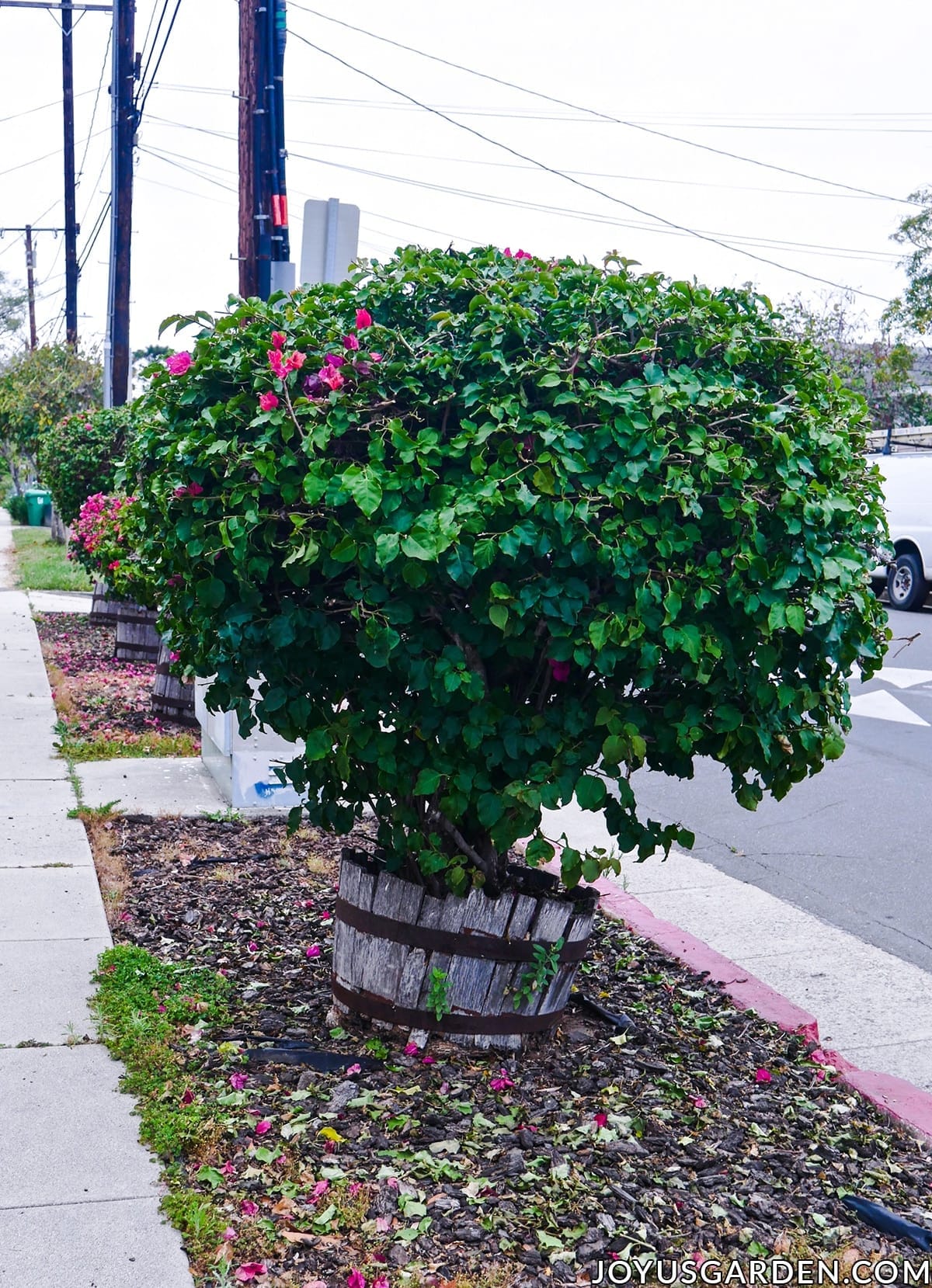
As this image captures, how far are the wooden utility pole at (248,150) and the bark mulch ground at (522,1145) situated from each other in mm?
5095

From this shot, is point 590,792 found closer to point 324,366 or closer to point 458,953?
point 458,953

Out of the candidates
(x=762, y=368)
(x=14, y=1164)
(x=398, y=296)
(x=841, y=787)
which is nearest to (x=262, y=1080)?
(x=14, y=1164)

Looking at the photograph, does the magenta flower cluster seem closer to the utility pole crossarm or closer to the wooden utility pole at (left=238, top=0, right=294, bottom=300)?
the wooden utility pole at (left=238, top=0, right=294, bottom=300)

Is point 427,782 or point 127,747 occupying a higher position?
point 427,782

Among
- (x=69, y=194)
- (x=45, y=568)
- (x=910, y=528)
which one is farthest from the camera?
(x=69, y=194)

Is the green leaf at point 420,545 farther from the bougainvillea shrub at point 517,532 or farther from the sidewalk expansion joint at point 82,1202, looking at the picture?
the sidewalk expansion joint at point 82,1202

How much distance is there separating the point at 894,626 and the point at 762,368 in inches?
575

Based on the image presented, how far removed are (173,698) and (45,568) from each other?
566 inches

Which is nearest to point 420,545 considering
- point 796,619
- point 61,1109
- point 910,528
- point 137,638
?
point 796,619

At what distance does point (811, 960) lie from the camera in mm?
5340

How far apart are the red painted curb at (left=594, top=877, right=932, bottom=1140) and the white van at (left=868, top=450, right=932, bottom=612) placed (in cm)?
1459

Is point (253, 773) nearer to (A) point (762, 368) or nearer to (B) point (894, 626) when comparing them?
(A) point (762, 368)

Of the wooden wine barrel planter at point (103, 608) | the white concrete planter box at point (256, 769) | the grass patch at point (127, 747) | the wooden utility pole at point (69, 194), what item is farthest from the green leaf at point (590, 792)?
the wooden utility pole at point (69, 194)

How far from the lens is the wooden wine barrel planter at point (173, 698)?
361 inches
